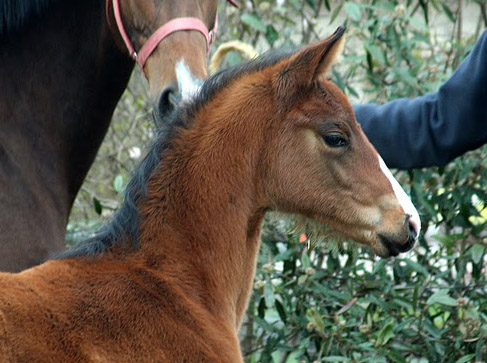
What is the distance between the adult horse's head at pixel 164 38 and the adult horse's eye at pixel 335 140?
56 cm

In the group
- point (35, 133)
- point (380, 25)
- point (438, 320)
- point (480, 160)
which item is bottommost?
point (438, 320)

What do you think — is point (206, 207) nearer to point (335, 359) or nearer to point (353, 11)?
point (335, 359)

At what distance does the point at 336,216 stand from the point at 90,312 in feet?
2.89

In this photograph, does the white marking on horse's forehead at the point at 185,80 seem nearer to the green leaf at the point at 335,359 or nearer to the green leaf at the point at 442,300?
the green leaf at the point at 335,359

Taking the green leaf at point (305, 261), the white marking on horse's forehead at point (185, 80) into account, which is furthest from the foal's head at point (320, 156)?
the green leaf at point (305, 261)

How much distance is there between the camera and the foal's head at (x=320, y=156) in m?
2.90

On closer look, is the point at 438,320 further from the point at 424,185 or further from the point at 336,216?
the point at 336,216

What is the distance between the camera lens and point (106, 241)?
2816 mm

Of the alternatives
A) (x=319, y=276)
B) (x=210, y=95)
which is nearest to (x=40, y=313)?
(x=210, y=95)

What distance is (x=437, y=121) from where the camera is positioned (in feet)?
11.7

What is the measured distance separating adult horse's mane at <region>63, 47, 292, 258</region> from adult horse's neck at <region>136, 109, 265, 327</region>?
3 centimetres

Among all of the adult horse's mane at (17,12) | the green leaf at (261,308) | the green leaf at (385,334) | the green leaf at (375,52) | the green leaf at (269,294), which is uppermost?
the adult horse's mane at (17,12)

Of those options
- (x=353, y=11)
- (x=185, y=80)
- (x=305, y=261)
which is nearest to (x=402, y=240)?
(x=185, y=80)

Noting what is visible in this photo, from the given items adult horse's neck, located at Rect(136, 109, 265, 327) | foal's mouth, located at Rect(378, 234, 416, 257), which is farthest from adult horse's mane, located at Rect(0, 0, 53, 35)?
foal's mouth, located at Rect(378, 234, 416, 257)
